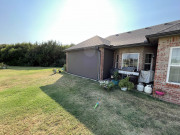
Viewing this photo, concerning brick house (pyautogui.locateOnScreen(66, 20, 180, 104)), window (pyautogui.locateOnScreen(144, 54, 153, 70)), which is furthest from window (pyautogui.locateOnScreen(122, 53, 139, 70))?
window (pyautogui.locateOnScreen(144, 54, 153, 70))

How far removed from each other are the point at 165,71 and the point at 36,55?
71.1ft

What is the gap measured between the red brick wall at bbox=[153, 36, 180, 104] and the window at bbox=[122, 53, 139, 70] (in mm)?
2291

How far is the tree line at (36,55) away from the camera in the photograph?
17.8 meters

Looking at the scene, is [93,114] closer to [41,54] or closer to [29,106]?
[29,106]

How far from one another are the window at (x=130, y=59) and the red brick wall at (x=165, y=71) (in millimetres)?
2291

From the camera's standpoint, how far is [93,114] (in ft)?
8.41

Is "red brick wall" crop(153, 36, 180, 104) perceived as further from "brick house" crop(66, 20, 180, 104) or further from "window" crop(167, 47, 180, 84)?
"window" crop(167, 47, 180, 84)

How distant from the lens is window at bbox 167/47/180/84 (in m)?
3.28

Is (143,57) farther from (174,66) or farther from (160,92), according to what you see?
(160,92)

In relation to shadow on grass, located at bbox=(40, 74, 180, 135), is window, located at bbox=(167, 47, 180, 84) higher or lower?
higher

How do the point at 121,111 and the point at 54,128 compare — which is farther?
the point at 121,111

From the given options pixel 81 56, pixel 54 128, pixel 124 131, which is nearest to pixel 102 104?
pixel 124 131

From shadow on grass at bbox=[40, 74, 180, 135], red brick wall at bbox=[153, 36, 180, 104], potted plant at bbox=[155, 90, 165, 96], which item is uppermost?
red brick wall at bbox=[153, 36, 180, 104]

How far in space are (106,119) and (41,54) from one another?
1981cm
